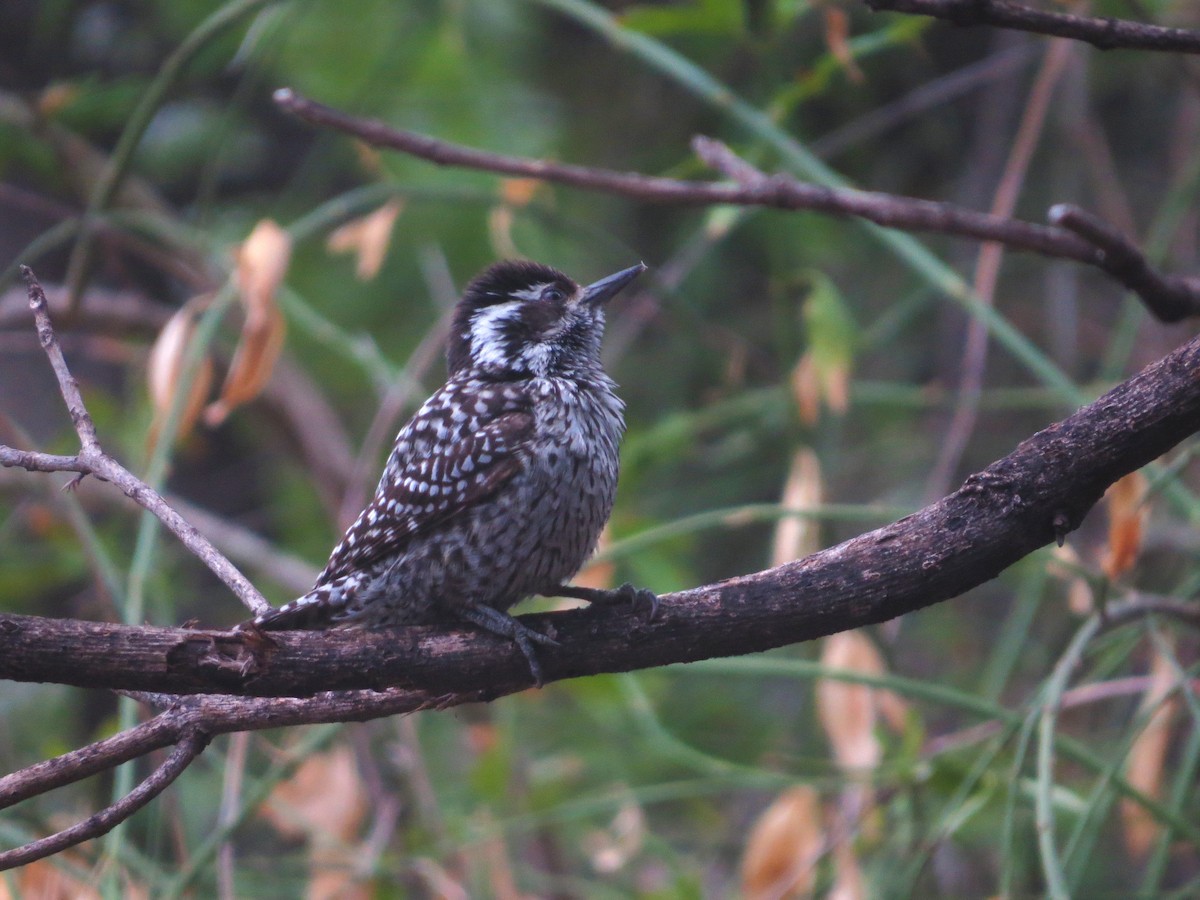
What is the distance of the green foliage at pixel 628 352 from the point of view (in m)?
3.71

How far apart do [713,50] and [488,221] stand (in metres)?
1.13

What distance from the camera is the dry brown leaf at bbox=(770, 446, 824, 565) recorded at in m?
3.28

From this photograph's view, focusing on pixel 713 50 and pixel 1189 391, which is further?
pixel 713 50

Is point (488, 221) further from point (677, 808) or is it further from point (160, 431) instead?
point (677, 808)

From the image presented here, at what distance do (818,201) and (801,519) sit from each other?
1443mm

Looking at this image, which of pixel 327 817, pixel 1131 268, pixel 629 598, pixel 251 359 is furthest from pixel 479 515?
pixel 327 817

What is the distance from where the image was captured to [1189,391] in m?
1.74

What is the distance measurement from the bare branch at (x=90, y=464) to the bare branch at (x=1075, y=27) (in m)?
1.36

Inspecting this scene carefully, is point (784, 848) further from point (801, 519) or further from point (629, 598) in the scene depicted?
point (629, 598)

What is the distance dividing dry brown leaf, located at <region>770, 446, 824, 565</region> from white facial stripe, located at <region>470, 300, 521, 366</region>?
2.83 feet

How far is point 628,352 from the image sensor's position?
5520mm

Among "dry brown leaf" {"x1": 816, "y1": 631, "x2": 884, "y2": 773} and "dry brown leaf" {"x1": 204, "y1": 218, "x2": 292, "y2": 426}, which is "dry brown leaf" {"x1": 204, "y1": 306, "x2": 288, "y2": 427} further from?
"dry brown leaf" {"x1": 816, "y1": 631, "x2": 884, "y2": 773}

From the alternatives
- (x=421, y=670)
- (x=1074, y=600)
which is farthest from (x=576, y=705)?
(x=421, y=670)

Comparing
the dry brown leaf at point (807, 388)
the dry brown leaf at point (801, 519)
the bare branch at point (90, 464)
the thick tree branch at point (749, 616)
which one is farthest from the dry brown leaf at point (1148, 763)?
the bare branch at point (90, 464)
